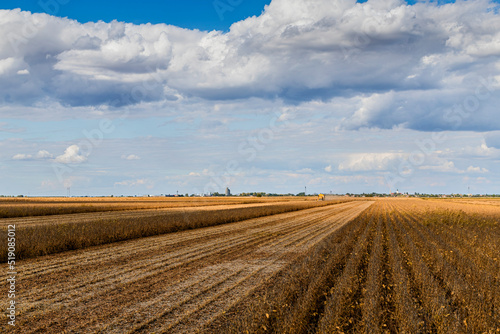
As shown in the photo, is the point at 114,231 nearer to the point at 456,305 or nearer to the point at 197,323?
the point at 197,323

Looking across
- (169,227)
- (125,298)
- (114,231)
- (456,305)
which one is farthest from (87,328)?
(169,227)

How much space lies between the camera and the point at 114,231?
2222cm

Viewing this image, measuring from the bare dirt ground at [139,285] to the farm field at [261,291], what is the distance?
32 mm

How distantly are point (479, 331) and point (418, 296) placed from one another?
248cm

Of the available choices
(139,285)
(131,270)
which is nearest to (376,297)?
(139,285)

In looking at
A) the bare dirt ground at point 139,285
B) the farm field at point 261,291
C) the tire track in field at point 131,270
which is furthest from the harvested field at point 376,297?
the tire track in field at point 131,270

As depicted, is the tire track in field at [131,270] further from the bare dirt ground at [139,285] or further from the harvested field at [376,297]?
the harvested field at [376,297]

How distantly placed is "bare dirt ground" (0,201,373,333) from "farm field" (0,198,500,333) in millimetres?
32

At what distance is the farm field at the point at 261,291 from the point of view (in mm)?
7887

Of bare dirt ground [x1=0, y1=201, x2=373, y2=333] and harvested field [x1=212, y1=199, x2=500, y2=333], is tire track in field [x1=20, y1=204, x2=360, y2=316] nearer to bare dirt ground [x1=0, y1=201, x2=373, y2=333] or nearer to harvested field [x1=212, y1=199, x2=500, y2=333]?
bare dirt ground [x1=0, y1=201, x2=373, y2=333]

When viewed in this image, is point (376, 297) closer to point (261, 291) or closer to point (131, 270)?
point (261, 291)

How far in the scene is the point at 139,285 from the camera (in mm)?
11234

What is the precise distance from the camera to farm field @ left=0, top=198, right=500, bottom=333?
311 inches

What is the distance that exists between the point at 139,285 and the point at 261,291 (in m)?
3.68
